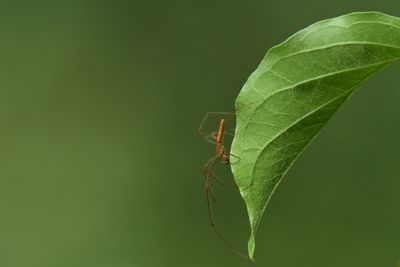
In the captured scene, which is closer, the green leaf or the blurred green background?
the green leaf

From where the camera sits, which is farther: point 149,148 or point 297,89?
point 149,148

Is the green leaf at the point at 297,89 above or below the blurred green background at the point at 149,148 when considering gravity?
above

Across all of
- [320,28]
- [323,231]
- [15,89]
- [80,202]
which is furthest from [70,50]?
[320,28]

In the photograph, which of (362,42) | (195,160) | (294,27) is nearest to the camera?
(362,42)

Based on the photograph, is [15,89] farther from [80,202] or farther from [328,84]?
[328,84]

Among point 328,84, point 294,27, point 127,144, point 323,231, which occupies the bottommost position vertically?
point 323,231
